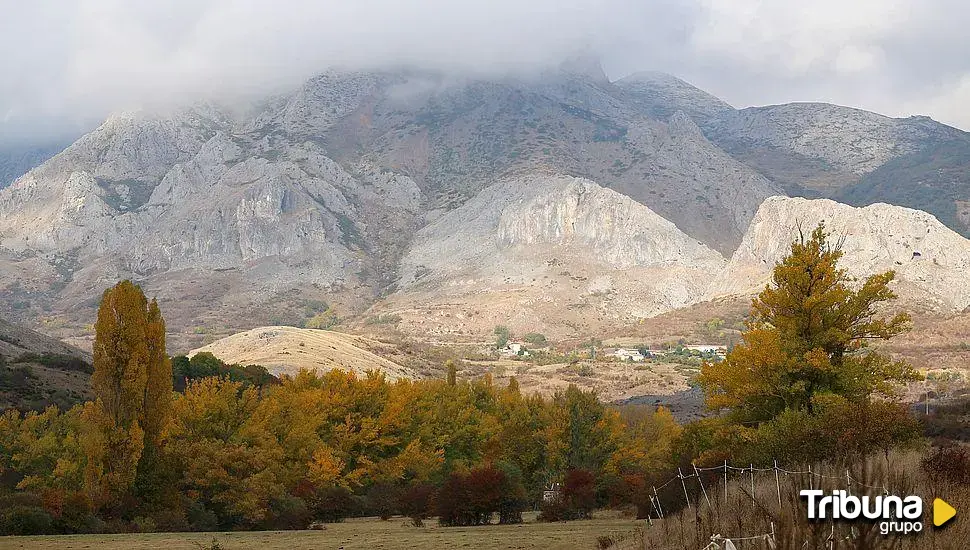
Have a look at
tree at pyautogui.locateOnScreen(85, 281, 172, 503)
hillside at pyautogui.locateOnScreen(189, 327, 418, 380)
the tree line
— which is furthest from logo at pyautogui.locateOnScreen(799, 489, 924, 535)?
hillside at pyautogui.locateOnScreen(189, 327, 418, 380)

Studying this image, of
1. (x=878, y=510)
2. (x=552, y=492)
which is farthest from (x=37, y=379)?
(x=878, y=510)

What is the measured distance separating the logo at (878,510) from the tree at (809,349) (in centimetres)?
1776

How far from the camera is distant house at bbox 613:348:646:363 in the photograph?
572 ft

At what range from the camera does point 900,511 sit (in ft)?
29.3

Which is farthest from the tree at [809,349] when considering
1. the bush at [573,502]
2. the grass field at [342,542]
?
the bush at [573,502]

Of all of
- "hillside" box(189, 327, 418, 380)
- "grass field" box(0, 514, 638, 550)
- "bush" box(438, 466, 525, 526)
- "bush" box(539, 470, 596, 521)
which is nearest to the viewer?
"grass field" box(0, 514, 638, 550)

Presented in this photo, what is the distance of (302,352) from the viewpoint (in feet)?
429

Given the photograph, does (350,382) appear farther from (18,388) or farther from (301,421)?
(18,388)

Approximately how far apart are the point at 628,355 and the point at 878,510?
577ft

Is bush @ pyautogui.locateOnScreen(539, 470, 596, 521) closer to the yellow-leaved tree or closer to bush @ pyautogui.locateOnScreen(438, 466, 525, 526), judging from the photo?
bush @ pyautogui.locateOnScreen(438, 466, 525, 526)

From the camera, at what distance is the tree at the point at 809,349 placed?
2711cm

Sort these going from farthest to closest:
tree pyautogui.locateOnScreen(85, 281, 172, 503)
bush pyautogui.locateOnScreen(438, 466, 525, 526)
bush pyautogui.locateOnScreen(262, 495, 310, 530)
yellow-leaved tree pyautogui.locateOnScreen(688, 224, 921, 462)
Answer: bush pyautogui.locateOnScreen(262, 495, 310, 530) → tree pyautogui.locateOnScreen(85, 281, 172, 503) → bush pyautogui.locateOnScreen(438, 466, 525, 526) → yellow-leaved tree pyautogui.locateOnScreen(688, 224, 921, 462)

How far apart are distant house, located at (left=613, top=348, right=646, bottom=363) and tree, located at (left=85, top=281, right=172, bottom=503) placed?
143 meters

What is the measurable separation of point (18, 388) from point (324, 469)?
4343 centimetres
